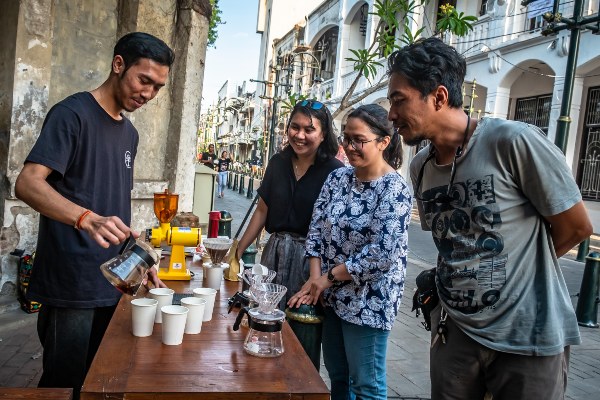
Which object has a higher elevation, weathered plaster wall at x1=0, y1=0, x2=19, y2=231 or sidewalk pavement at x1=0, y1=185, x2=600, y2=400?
weathered plaster wall at x1=0, y1=0, x2=19, y2=231

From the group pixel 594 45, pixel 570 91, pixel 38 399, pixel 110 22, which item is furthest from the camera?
pixel 594 45

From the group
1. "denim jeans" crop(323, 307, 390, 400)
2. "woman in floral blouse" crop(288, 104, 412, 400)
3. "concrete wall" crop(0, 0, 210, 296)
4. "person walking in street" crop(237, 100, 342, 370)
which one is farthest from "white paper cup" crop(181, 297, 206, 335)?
"concrete wall" crop(0, 0, 210, 296)

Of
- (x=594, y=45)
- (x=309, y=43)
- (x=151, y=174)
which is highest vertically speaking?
(x=309, y=43)

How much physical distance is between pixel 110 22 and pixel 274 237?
3.68 meters

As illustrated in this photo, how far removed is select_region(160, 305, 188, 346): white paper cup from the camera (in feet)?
5.88

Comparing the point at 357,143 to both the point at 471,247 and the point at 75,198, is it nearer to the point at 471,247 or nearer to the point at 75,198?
the point at 471,247

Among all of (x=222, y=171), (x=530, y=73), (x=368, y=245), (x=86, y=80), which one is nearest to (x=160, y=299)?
(x=368, y=245)

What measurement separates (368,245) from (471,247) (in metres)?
0.68

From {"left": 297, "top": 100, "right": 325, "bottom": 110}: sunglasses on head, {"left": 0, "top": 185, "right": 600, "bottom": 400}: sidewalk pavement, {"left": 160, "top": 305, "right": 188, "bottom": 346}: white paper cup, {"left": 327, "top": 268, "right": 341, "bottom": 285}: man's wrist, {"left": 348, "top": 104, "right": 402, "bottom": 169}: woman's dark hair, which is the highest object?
{"left": 297, "top": 100, "right": 325, "bottom": 110}: sunglasses on head

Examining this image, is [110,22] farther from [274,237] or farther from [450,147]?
[450,147]

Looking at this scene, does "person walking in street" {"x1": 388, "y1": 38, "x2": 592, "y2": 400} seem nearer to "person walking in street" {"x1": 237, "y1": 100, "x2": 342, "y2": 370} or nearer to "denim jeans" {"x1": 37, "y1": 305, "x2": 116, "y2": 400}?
"person walking in street" {"x1": 237, "y1": 100, "x2": 342, "y2": 370}

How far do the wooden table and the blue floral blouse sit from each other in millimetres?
645

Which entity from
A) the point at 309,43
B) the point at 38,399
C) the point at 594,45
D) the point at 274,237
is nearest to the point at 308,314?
the point at 274,237

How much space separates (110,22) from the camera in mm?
5430
